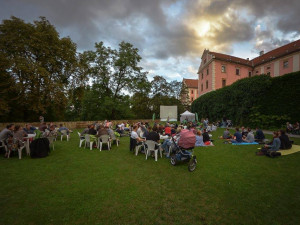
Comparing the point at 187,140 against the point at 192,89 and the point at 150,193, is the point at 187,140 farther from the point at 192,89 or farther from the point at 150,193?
the point at 192,89

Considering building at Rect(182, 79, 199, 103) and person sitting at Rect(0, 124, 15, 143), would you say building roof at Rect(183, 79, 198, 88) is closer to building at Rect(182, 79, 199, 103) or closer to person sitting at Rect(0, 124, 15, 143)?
building at Rect(182, 79, 199, 103)

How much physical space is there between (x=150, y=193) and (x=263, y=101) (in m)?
16.8

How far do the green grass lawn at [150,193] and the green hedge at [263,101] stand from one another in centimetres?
1038

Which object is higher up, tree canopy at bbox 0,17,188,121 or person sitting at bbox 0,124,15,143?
tree canopy at bbox 0,17,188,121

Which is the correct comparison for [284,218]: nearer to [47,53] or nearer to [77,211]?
[77,211]

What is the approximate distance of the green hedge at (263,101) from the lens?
12.6 metres

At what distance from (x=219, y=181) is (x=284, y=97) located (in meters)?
14.3

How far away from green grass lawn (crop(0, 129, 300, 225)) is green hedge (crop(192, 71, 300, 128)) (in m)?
10.4

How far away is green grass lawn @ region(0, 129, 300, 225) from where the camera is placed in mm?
2580

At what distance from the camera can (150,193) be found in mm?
3402

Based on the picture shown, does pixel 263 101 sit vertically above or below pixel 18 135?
above

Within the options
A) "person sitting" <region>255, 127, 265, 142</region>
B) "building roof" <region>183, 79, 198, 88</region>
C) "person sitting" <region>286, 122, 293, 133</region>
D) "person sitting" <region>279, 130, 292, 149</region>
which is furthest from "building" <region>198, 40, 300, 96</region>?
"building roof" <region>183, 79, 198, 88</region>

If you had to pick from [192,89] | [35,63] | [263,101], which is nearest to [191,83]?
[192,89]

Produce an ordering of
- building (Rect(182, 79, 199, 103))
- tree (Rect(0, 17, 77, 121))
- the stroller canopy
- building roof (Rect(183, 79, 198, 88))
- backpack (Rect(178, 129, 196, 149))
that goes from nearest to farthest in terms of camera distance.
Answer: backpack (Rect(178, 129, 196, 149)) → tree (Rect(0, 17, 77, 121)) → the stroller canopy → building (Rect(182, 79, 199, 103)) → building roof (Rect(183, 79, 198, 88))
